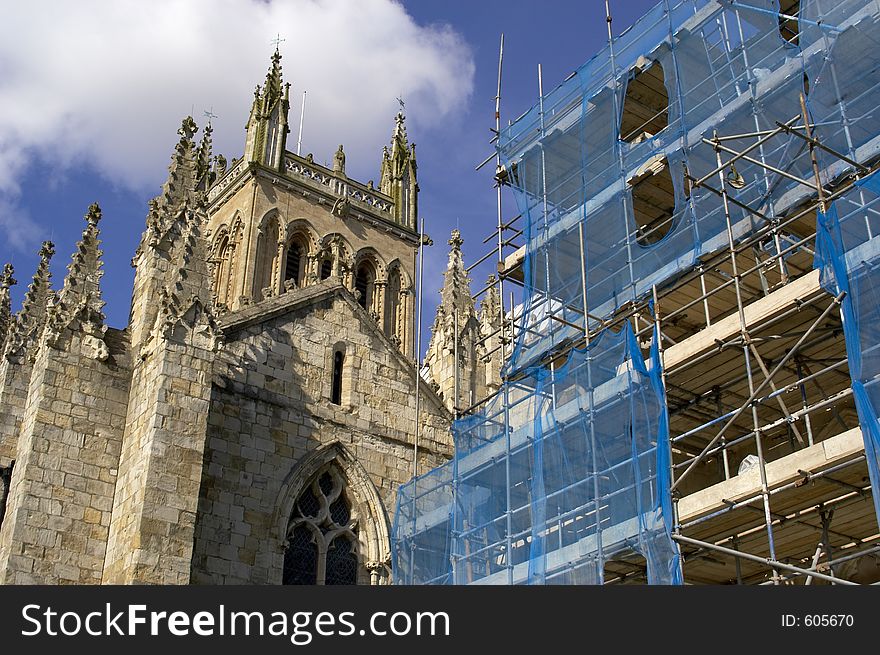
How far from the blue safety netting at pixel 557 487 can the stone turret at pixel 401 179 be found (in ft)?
56.0

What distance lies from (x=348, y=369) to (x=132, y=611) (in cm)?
914

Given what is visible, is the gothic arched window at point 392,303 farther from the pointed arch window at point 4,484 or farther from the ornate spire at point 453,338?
the pointed arch window at point 4,484

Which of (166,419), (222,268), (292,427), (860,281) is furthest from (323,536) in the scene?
(222,268)

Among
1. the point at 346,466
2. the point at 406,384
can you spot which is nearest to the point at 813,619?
the point at 346,466

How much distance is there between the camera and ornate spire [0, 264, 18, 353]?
72.6ft

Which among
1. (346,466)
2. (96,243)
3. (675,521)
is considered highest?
(96,243)

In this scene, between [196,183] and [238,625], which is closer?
[238,625]

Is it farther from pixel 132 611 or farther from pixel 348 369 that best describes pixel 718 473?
pixel 132 611

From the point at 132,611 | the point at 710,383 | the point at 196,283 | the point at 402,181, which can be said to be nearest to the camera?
the point at 132,611

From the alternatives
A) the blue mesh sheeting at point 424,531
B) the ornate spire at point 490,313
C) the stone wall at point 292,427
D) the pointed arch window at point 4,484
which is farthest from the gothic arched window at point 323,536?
the ornate spire at point 490,313

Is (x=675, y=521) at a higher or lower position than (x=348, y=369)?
lower

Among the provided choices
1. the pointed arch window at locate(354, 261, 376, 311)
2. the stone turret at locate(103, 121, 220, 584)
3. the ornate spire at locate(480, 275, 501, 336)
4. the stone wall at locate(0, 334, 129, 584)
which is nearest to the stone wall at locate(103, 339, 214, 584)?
the stone turret at locate(103, 121, 220, 584)

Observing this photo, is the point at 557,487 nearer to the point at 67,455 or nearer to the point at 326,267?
the point at 67,455

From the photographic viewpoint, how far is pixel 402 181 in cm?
3359
